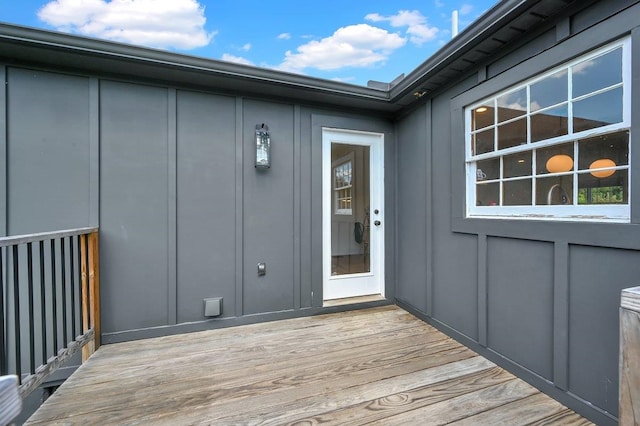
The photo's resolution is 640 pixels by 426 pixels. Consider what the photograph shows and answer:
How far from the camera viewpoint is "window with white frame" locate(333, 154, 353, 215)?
128 inches

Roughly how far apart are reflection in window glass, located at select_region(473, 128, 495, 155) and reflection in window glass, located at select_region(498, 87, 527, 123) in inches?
4.9

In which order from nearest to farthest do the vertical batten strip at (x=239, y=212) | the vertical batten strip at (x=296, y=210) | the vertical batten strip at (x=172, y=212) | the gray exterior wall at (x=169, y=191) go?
the gray exterior wall at (x=169, y=191) → the vertical batten strip at (x=172, y=212) → the vertical batten strip at (x=239, y=212) → the vertical batten strip at (x=296, y=210)

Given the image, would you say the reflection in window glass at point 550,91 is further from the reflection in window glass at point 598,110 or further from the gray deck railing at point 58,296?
the gray deck railing at point 58,296

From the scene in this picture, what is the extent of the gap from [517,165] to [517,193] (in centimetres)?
21

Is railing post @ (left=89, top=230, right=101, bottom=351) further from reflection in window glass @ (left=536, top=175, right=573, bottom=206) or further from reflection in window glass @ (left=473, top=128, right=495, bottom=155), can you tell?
reflection in window glass @ (left=536, top=175, right=573, bottom=206)

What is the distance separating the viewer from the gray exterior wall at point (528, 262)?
4.91ft

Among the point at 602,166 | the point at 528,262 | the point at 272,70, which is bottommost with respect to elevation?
the point at 528,262

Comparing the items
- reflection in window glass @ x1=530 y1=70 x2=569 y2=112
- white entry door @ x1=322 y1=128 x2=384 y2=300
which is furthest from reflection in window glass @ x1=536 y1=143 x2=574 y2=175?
white entry door @ x1=322 y1=128 x2=384 y2=300

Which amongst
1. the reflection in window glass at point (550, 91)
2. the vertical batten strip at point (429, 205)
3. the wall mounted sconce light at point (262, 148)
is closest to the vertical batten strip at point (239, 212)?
the wall mounted sconce light at point (262, 148)

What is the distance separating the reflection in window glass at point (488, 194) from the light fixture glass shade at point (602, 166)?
616 millimetres

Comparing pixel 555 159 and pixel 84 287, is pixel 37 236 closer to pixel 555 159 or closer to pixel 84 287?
pixel 84 287

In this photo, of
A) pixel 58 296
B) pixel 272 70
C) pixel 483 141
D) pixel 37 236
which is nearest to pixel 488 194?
pixel 483 141

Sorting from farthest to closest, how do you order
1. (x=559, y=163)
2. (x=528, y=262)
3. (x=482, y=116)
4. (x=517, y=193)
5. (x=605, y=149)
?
1. (x=482, y=116)
2. (x=517, y=193)
3. (x=528, y=262)
4. (x=559, y=163)
5. (x=605, y=149)

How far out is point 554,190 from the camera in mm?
1846
